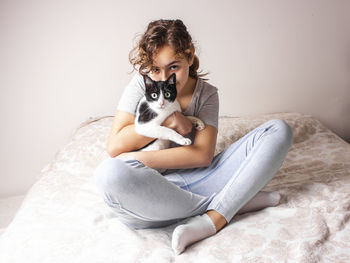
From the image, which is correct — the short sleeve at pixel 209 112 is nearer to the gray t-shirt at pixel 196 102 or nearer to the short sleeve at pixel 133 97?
the gray t-shirt at pixel 196 102

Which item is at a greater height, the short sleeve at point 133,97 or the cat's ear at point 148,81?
the cat's ear at point 148,81

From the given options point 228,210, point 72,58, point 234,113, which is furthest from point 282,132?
point 72,58

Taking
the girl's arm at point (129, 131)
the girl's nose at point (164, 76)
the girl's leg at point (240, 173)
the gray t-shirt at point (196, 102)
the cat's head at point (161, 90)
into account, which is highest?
the girl's nose at point (164, 76)

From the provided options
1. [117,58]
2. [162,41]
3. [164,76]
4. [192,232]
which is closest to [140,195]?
[192,232]

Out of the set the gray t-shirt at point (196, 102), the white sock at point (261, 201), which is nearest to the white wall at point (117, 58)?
the gray t-shirt at point (196, 102)

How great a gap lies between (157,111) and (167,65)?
16cm

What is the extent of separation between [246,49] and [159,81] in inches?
48.3

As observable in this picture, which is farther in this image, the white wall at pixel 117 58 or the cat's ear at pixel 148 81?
the white wall at pixel 117 58

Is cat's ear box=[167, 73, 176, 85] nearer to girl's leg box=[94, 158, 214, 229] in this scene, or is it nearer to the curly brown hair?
the curly brown hair

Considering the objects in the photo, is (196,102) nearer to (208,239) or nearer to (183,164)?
(183,164)

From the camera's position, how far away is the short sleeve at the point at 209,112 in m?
1.40

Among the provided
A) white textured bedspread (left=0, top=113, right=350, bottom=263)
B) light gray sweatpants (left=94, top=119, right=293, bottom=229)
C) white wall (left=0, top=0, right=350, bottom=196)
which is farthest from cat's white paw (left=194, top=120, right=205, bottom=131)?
white wall (left=0, top=0, right=350, bottom=196)

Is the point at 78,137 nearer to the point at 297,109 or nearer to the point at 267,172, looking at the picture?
the point at 267,172

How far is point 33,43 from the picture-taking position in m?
2.01
